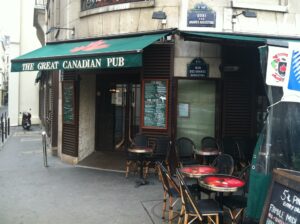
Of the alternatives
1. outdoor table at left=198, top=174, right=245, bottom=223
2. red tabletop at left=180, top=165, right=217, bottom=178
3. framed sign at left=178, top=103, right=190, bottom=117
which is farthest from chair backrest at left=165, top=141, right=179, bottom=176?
outdoor table at left=198, top=174, right=245, bottom=223

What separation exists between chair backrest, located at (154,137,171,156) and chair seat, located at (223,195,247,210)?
318 cm

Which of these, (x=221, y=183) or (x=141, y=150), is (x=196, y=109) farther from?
(x=221, y=183)

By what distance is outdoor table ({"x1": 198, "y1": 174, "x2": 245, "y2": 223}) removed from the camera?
4.89m

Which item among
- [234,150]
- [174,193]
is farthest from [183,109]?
[174,193]

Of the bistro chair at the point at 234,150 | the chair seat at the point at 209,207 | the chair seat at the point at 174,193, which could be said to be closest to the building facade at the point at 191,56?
the bistro chair at the point at 234,150

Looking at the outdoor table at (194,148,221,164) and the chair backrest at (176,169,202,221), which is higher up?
the outdoor table at (194,148,221,164)

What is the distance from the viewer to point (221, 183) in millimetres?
5145

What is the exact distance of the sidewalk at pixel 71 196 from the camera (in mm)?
6031

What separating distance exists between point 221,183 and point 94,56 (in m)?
4.06

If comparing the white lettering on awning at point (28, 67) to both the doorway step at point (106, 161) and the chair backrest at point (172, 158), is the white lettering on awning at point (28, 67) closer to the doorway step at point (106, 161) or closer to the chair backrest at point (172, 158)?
the doorway step at point (106, 161)

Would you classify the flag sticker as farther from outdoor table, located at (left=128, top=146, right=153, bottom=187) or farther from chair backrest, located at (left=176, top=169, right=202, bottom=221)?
outdoor table, located at (left=128, top=146, right=153, bottom=187)

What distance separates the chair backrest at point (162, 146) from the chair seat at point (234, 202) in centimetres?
318

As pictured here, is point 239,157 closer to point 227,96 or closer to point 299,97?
point 227,96

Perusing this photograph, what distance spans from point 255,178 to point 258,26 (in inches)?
206
